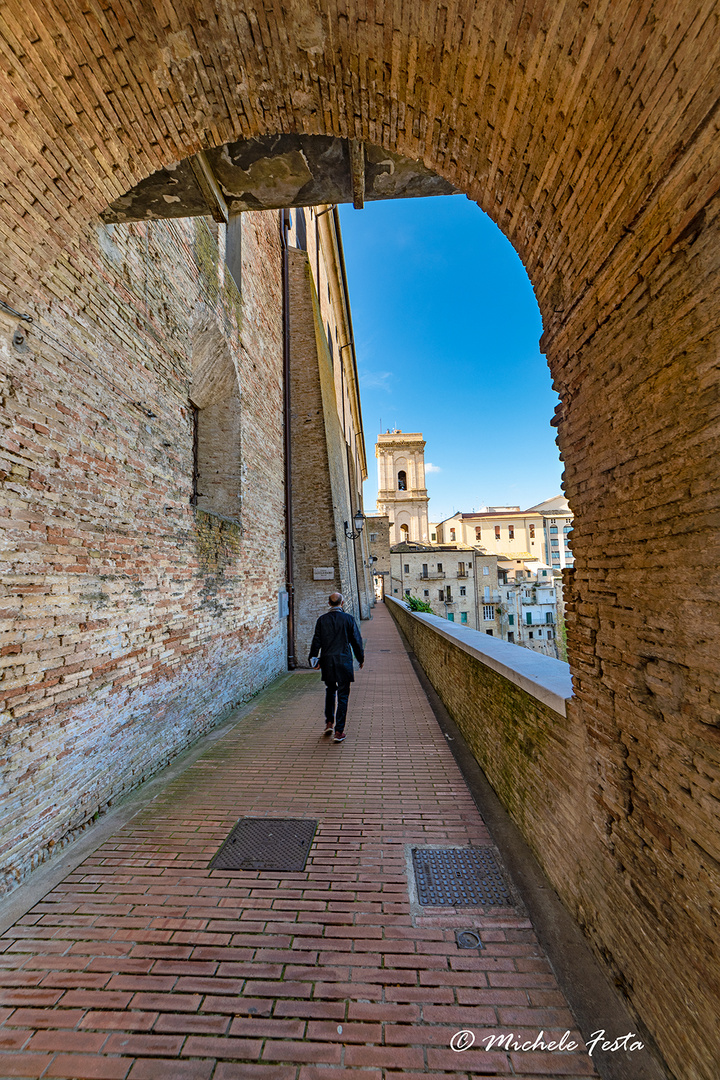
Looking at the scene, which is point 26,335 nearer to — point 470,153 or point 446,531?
point 470,153

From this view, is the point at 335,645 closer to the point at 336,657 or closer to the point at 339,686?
the point at 336,657

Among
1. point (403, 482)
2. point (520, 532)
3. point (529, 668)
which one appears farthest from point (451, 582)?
point (529, 668)

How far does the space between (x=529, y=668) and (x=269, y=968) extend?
2326 mm

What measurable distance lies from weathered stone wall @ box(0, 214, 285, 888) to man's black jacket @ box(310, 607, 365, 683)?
147 centimetres

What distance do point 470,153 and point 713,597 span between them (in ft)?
9.23

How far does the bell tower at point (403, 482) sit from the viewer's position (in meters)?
47.2

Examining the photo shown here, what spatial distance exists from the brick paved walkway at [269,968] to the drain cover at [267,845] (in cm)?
9

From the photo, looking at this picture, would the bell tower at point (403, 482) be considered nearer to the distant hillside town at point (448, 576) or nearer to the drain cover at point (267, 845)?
the distant hillside town at point (448, 576)

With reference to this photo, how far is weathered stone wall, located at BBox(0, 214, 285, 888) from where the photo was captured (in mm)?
2842

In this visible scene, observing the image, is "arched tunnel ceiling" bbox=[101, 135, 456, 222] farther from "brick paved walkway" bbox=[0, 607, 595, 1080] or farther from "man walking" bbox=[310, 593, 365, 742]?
"brick paved walkway" bbox=[0, 607, 595, 1080]

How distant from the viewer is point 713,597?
1452 millimetres

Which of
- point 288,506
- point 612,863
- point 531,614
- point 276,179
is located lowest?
point 531,614

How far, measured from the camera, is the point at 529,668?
327 centimetres

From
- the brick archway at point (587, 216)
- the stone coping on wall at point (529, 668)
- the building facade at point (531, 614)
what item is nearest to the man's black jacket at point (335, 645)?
the stone coping on wall at point (529, 668)
